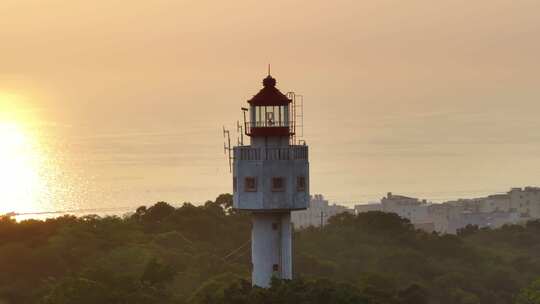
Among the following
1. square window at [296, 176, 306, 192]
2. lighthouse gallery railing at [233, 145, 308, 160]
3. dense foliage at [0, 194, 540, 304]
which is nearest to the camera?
lighthouse gallery railing at [233, 145, 308, 160]

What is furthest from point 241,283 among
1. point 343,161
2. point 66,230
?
point 343,161

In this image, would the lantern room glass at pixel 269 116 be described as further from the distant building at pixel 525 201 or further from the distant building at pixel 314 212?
Answer: the distant building at pixel 525 201

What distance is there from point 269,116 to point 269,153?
1055 mm

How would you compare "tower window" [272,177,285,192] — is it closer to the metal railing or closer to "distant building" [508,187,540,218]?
the metal railing

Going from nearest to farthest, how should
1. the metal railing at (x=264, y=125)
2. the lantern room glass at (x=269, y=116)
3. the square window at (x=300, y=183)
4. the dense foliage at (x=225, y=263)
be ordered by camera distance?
the square window at (x=300, y=183) → the metal railing at (x=264, y=125) → the lantern room glass at (x=269, y=116) → the dense foliage at (x=225, y=263)

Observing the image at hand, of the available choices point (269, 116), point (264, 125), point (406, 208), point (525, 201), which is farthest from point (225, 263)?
point (525, 201)

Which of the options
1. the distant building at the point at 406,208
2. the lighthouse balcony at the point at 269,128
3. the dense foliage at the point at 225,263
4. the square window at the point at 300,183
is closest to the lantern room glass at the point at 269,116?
the lighthouse balcony at the point at 269,128

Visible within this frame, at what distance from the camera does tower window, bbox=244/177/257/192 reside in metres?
29.8

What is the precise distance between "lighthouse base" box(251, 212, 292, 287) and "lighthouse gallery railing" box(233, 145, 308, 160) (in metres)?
1.26

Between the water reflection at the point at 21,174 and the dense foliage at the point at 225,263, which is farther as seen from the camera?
the water reflection at the point at 21,174

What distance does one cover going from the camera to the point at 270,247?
1168 inches

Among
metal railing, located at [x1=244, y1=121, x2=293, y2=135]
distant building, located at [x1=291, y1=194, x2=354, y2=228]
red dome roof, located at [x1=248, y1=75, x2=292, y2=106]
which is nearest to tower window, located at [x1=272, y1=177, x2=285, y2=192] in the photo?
metal railing, located at [x1=244, y1=121, x2=293, y2=135]

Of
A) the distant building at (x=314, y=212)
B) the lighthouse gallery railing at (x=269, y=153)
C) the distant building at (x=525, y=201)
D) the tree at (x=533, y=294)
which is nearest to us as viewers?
the lighthouse gallery railing at (x=269, y=153)

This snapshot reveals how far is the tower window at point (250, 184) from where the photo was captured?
1175 inches
